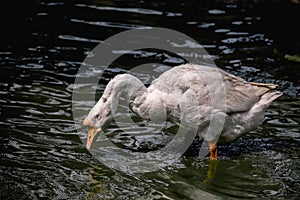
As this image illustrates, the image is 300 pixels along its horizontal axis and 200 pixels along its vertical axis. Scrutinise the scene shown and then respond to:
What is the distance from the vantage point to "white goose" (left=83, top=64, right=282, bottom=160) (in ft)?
21.7

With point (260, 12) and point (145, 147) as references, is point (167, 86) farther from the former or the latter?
point (260, 12)

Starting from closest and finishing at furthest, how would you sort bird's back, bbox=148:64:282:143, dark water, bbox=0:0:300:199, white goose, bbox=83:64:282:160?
dark water, bbox=0:0:300:199
white goose, bbox=83:64:282:160
bird's back, bbox=148:64:282:143

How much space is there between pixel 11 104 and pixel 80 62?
74.2 inches

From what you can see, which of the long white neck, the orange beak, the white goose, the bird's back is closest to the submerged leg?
the white goose

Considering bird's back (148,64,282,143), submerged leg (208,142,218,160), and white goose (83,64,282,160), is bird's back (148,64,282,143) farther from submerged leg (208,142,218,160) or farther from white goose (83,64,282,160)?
submerged leg (208,142,218,160)

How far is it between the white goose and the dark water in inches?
16.5

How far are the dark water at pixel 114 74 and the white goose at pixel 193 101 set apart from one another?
418mm

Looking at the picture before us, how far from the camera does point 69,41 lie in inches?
416

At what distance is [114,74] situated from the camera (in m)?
9.40

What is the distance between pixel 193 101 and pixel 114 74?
2920 millimetres

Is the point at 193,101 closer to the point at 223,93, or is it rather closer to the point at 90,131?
the point at 223,93

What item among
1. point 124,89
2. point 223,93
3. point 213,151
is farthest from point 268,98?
point 124,89

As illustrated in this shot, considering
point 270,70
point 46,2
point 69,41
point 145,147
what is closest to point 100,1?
point 46,2

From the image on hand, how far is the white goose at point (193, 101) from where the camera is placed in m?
6.63
